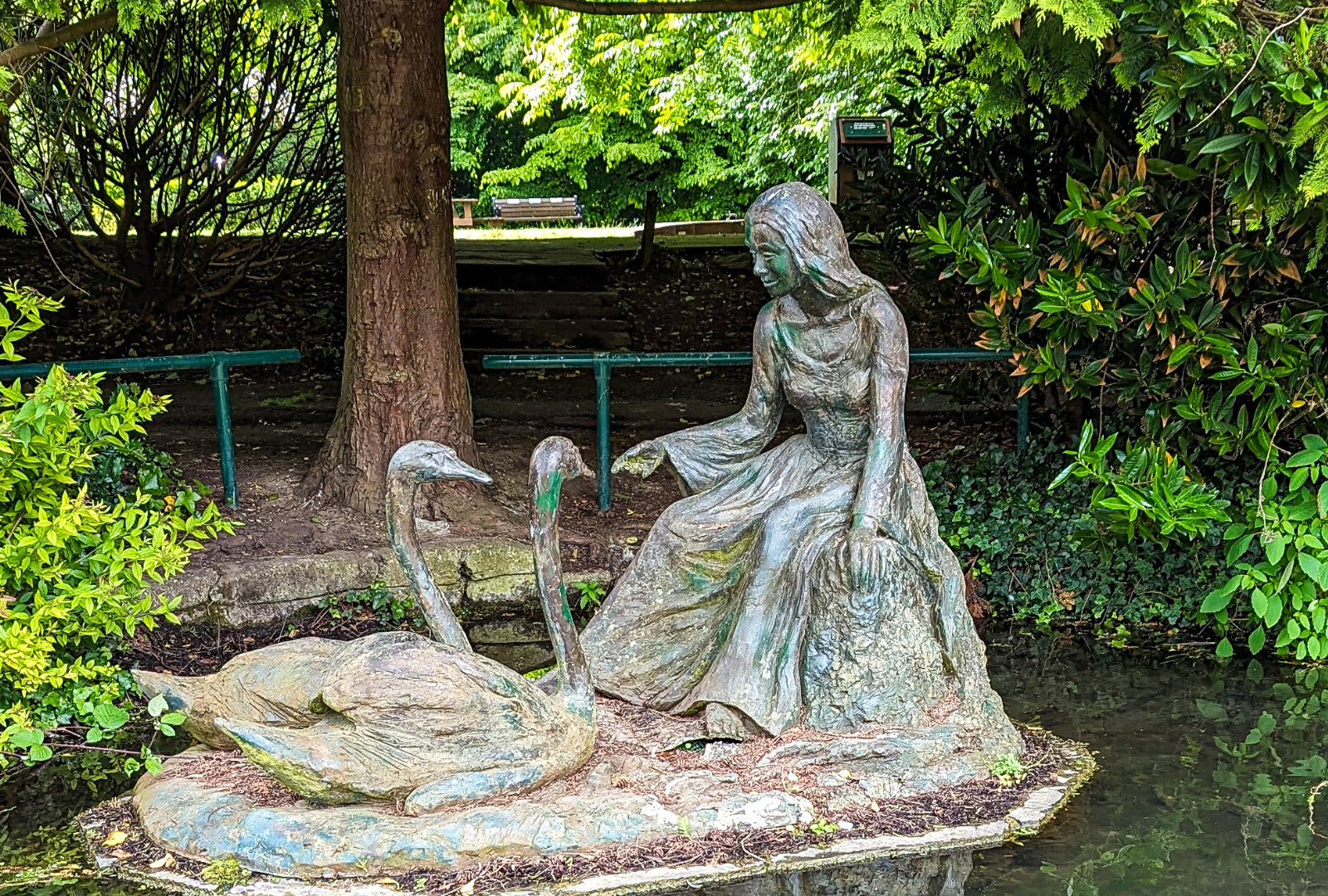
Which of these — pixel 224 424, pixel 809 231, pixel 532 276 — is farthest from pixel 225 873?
pixel 532 276

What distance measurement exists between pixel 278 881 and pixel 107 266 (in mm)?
8151

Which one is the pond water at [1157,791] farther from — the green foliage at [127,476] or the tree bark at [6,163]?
the tree bark at [6,163]

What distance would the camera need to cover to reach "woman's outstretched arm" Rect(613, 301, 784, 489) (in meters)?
4.80

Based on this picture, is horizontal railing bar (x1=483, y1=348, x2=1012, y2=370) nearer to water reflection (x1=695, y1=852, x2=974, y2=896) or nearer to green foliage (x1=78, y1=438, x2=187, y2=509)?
green foliage (x1=78, y1=438, x2=187, y2=509)

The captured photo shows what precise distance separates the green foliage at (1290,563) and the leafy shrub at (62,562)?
4240 millimetres

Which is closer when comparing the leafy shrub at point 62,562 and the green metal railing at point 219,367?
the leafy shrub at point 62,562

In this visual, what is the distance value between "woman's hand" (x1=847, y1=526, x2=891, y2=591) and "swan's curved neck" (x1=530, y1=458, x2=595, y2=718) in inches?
35.5

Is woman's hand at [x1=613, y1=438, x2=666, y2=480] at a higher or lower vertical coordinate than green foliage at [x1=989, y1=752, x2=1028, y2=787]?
higher

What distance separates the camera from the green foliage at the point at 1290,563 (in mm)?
5754

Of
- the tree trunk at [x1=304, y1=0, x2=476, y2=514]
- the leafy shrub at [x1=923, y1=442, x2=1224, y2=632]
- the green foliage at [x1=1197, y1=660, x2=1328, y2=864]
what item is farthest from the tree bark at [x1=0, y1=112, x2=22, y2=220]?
the green foliage at [x1=1197, y1=660, x2=1328, y2=864]

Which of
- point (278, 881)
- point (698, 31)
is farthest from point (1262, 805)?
point (698, 31)

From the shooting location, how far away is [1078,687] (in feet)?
18.6

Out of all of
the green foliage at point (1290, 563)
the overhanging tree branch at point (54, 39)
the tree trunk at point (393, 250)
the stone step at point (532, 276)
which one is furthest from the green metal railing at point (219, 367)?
the stone step at point (532, 276)

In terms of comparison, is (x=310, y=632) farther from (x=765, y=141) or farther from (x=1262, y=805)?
(x=765, y=141)
